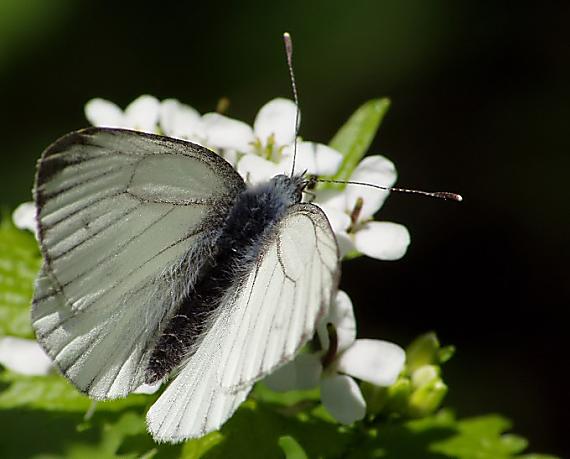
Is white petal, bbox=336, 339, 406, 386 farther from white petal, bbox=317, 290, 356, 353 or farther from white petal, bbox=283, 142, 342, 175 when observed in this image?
white petal, bbox=283, 142, 342, 175

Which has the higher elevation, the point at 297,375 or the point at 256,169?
the point at 256,169

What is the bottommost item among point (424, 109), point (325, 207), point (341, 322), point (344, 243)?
point (341, 322)

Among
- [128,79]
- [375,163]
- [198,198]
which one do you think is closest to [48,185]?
[198,198]

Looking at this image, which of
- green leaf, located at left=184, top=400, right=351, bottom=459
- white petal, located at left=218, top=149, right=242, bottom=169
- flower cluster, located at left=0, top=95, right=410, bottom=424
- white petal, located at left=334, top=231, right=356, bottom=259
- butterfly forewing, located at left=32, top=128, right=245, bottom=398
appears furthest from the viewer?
white petal, located at left=218, top=149, right=242, bottom=169

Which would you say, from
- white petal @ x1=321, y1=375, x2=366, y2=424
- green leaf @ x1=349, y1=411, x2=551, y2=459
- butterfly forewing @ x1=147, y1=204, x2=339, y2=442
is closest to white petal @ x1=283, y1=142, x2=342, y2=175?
butterfly forewing @ x1=147, y1=204, x2=339, y2=442

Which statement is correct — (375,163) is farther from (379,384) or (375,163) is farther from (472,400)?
(472,400)

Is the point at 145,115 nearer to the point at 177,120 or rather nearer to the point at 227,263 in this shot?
the point at 177,120

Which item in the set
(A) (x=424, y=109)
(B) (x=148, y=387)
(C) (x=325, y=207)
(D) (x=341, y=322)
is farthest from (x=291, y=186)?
(A) (x=424, y=109)
